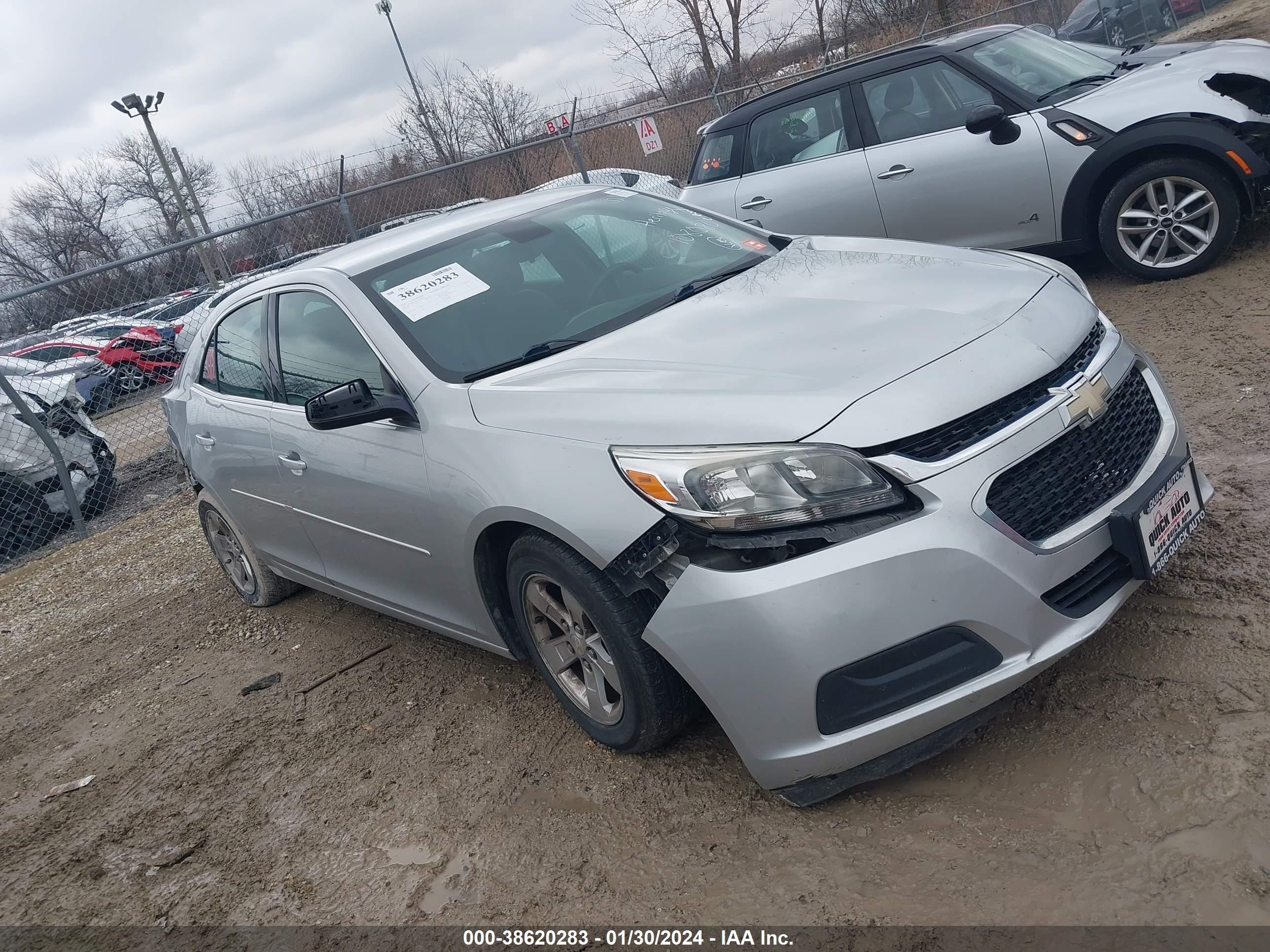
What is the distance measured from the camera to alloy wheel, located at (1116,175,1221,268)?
19.5 ft

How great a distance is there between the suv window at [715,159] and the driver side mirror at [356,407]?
16.6ft

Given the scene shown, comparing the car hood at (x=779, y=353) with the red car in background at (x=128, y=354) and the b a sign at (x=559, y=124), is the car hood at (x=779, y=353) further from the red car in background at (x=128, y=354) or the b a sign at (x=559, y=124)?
the b a sign at (x=559, y=124)

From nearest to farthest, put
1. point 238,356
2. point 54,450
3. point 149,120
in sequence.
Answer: point 238,356, point 54,450, point 149,120

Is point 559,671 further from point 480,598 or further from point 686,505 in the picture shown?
point 686,505

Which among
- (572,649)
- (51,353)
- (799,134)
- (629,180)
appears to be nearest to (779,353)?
(572,649)

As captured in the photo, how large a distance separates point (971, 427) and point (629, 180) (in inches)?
433

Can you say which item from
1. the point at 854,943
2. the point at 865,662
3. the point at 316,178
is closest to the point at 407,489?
the point at 865,662

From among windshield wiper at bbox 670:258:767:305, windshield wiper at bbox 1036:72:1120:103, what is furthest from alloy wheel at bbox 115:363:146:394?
windshield wiper at bbox 1036:72:1120:103

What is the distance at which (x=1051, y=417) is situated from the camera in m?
2.54

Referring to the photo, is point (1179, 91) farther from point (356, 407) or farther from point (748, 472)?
point (356, 407)

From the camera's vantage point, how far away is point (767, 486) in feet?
8.10

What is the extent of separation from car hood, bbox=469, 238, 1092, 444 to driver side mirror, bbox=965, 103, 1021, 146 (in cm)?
309

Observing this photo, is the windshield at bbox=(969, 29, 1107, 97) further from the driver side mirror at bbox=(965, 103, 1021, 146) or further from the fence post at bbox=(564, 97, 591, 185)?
the fence post at bbox=(564, 97, 591, 185)

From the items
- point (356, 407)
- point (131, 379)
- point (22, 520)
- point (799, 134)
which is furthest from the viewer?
point (131, 379)
